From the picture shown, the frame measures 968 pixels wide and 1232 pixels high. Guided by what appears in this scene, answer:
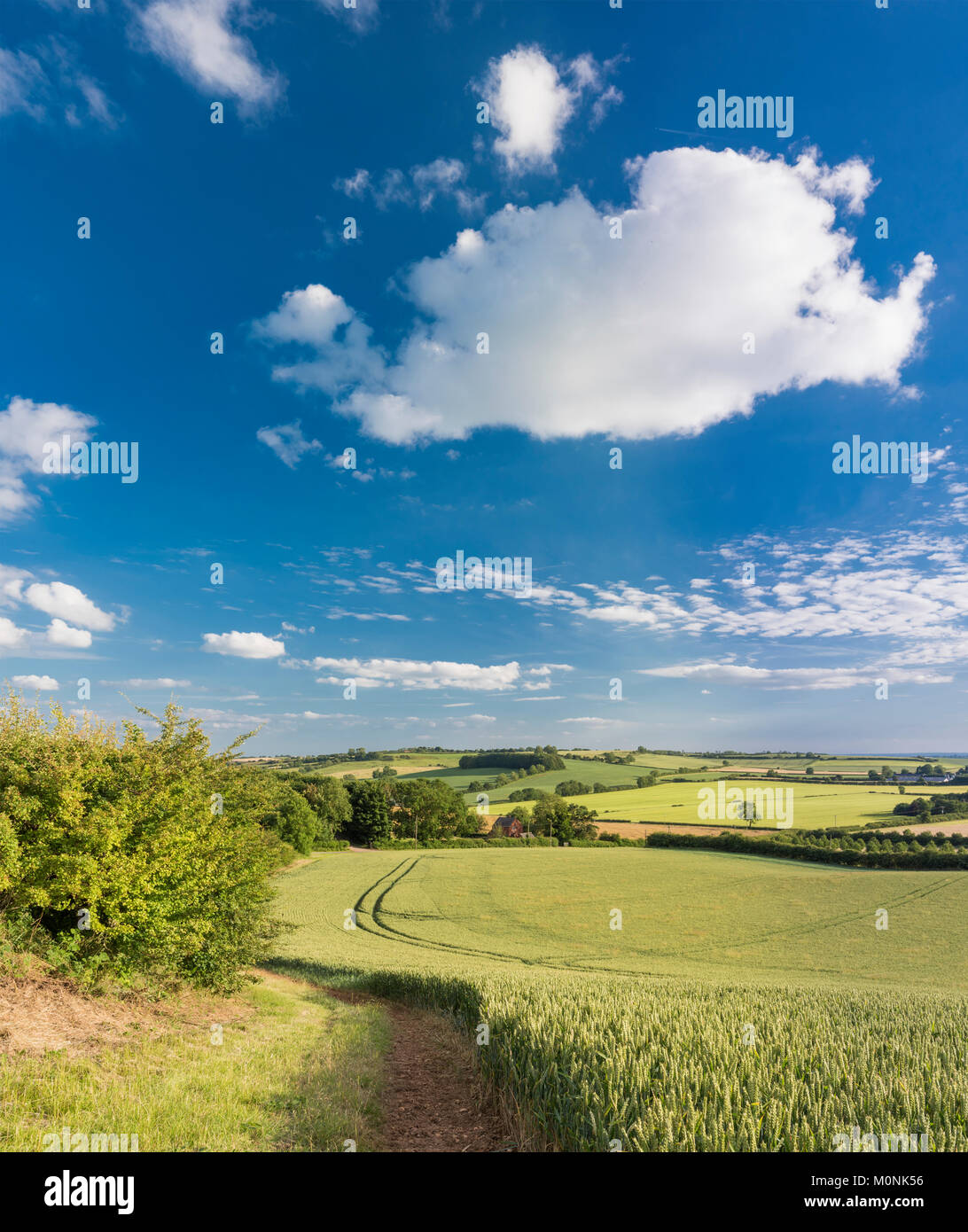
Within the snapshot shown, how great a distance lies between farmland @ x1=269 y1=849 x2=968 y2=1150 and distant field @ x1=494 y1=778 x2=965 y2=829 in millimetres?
24975

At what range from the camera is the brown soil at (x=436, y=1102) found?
26.9 feet

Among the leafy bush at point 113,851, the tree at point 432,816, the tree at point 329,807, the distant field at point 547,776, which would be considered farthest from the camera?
the distant field at point 547,776

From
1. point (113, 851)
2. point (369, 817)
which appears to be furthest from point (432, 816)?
point (113, 851)

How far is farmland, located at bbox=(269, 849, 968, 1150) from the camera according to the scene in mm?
6602

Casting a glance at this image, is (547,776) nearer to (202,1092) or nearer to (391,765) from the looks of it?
(391,765)

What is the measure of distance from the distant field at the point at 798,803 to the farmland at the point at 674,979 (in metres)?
25.0

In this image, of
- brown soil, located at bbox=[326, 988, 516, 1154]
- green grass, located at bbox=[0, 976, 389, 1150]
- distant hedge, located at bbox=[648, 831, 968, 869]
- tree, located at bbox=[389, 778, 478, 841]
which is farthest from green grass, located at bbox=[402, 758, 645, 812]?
green grass, located at bbox=[0, 976, 389, 1150]

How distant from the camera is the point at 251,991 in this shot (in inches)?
699

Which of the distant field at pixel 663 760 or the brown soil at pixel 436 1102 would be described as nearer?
the brown soil at pixel 436 1102

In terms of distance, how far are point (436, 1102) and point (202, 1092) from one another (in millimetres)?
4046

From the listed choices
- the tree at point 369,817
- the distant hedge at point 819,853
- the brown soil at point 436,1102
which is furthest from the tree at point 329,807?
the brown soil at point 436,1102

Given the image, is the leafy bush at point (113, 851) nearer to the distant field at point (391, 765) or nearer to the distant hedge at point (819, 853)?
the distant hedge at point (819, 853)

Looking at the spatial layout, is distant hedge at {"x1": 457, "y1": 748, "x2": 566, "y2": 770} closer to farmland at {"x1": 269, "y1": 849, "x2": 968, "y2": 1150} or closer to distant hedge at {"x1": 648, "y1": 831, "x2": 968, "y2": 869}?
distant hedge at {"x1": 648, "y1": 831, "x2": 968, "y2": 869}

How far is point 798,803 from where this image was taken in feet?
321
